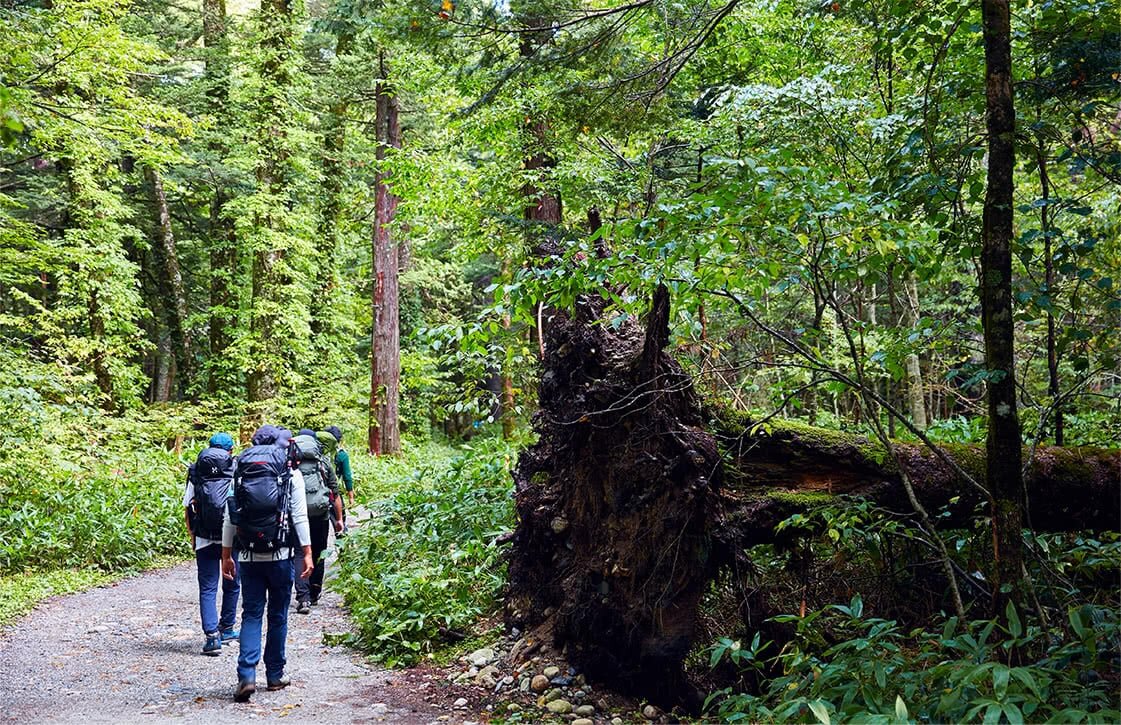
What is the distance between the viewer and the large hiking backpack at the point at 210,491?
22.9ft

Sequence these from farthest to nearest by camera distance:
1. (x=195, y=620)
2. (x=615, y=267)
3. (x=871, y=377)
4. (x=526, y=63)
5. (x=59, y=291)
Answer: (x=59, y=291)
(x=195, y=620)
(x=871, y=377)
(x=526, y=63)
(x=615, y=267)

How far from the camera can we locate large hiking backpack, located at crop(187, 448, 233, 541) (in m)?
6.97

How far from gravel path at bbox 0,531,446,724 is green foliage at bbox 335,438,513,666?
1.31ft

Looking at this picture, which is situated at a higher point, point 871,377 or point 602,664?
point 871,377

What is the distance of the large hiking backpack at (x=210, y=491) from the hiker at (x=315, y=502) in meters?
1.18

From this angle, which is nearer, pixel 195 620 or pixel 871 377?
pixel 871 377

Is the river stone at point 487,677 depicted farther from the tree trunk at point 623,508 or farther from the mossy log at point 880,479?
the mossy log at point 880,479

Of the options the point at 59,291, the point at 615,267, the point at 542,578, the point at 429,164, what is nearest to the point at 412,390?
the point at 59,291

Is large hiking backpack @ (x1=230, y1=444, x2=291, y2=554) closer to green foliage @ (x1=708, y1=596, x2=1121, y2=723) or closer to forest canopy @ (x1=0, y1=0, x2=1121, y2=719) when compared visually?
forest canopy @ (x1=0, y1=0, x2=1121, y2=719)

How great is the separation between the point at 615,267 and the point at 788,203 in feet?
3.66

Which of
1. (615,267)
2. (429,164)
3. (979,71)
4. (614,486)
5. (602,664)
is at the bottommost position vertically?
(602,664)

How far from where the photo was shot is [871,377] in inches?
285

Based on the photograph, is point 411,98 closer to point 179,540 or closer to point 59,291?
point 59,291

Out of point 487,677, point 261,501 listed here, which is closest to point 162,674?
point 261,501
